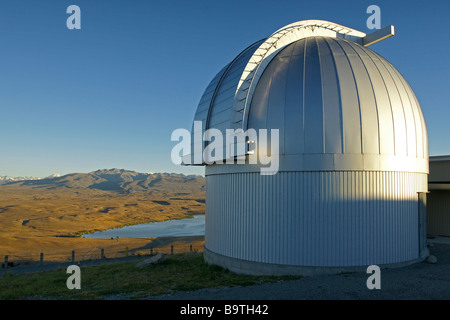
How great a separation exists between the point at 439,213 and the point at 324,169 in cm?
1297

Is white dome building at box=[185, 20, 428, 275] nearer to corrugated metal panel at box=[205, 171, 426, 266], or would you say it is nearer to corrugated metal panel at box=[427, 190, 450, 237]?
corrugated metal panel at box=[205, 171, 426, 266]

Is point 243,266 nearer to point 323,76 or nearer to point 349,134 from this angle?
point 349,134

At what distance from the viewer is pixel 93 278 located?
1452 cm

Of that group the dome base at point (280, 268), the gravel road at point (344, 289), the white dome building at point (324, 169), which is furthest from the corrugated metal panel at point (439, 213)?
the gravel road at point (344, 289)

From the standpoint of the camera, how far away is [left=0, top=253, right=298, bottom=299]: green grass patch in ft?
35.5

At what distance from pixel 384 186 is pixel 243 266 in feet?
20.9

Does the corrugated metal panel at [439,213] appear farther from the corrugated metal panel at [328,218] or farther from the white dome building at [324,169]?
the corrugated metal panel at [328,218]

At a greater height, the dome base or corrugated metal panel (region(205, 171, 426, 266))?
corrugated metal panel (region(205, 171, 426, 266))

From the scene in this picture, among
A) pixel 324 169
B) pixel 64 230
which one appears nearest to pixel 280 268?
pixel 324 169

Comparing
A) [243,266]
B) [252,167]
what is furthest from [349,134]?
[243,266]

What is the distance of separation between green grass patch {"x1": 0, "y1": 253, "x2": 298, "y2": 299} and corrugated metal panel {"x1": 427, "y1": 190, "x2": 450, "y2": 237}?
13.8 metres

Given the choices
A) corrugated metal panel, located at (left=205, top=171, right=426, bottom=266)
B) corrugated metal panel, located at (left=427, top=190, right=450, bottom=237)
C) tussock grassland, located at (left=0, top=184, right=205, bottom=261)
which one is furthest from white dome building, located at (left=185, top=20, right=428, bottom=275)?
tussock grassland, located at (left=0, top=184, right=205, bottom=261)

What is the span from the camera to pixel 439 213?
66.4 feet

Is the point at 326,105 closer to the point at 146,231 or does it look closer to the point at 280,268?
the point at 280,268
